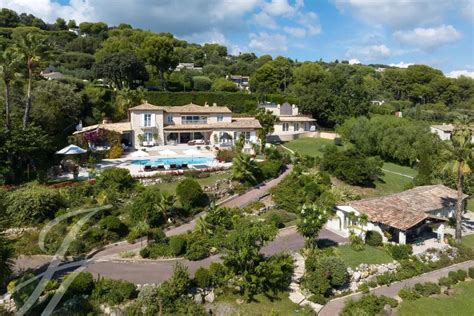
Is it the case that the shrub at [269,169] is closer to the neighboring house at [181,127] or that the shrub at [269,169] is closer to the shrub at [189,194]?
the shrub at [189,194]

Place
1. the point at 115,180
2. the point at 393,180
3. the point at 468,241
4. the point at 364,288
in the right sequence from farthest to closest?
1. the point at 393,180
2. the point at 115,180
3. the point at 468,241
4. the point at 364,288

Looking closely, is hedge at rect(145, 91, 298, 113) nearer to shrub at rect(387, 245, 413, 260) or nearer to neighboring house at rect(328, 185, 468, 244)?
neighboring house at rect(328, 185, 468, 244)

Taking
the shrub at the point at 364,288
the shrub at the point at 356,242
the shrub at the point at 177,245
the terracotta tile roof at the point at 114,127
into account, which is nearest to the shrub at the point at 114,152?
the terracotta tile roof at the point at 114,127

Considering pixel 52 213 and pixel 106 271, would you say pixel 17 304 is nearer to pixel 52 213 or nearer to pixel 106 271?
pixel 106 271

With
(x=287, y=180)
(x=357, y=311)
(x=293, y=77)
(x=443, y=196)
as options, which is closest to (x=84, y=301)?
(x=357, y=311)

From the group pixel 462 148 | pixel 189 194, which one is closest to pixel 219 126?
pixel 189 194

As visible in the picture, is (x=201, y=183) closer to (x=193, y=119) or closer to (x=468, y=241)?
(x=193, y=119)

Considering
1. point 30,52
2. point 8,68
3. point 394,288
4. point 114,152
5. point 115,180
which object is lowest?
point 394,288
